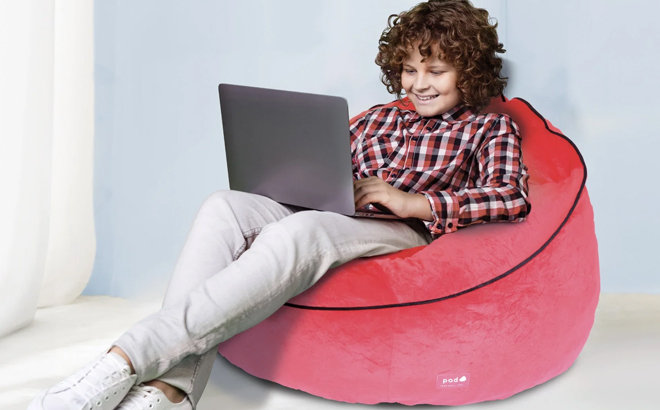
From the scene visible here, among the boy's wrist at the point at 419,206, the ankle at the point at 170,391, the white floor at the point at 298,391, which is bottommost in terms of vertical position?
the white floor at the point at 298,391

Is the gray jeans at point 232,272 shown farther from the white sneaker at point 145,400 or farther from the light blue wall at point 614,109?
the light blue wall at point 614,109

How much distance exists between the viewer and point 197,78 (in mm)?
2209

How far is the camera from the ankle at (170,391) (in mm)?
963

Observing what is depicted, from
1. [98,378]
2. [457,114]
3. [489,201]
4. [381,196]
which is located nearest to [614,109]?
[457,114]

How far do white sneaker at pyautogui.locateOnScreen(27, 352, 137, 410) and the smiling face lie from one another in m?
1.00

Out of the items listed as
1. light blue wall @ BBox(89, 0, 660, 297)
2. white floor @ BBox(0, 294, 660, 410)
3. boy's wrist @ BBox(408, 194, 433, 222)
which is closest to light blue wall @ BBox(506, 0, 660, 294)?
light blue wall @ BBox(89, 0, 660, 297)

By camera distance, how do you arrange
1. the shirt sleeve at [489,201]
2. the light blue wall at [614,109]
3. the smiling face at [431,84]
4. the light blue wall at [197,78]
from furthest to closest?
the light blue wall at [197,78]
the light blue wall at [614,109]
the smiling face at [431,84]
the shirt sleeve at [489,201]

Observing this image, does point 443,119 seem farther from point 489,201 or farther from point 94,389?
point 94,389

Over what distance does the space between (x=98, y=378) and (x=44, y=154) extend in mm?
1173

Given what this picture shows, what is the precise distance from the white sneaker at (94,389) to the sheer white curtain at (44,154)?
3.10ft

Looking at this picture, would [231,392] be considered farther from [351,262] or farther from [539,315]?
[539,315]

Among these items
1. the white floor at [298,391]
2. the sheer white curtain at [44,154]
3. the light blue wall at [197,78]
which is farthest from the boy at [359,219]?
Result: the sheer white curtain at [44,154]

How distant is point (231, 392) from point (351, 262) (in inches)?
14.2

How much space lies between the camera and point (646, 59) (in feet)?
6.44
